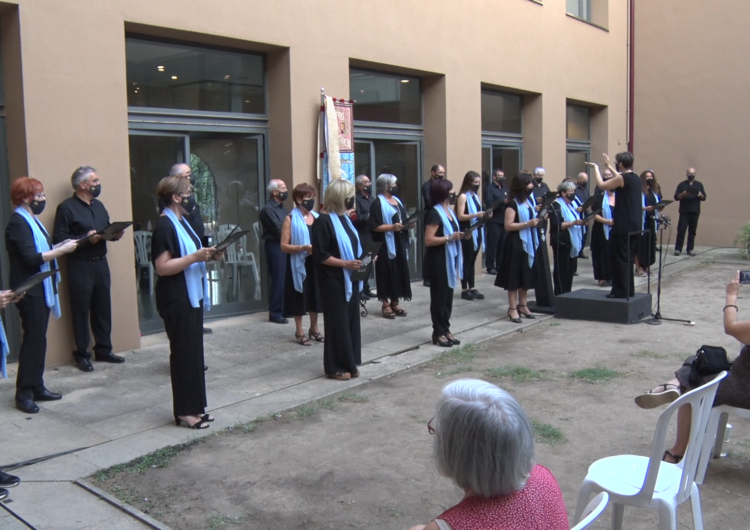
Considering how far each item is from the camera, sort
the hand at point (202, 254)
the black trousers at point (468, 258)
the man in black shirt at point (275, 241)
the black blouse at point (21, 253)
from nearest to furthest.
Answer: the hand at point (202, 254) < the black blouse at point (21, 253) < the man in black shirt at point (275, 241) < the black trousers at point (468, 258)

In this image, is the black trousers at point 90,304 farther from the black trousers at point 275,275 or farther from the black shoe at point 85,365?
the black trousers at point 275,275

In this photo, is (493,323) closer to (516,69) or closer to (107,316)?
(107,316)

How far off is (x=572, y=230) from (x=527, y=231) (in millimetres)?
1757

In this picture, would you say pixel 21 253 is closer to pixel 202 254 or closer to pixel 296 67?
pixel 202 254

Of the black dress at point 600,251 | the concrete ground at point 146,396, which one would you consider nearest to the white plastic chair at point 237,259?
the concrete ground at point 146,396

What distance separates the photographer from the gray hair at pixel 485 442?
6.48ft

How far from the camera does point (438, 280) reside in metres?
7.46

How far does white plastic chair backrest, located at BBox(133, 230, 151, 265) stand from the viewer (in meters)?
7.99

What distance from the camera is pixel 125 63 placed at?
294 inches

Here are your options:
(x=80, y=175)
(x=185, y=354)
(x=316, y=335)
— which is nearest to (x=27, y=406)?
(x=185, y=354)

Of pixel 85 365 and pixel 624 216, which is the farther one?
pixel 624 216

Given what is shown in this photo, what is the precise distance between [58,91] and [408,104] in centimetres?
616

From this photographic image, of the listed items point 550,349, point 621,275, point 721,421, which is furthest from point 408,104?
point 721,421

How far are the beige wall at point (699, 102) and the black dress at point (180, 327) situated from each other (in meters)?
15.5
